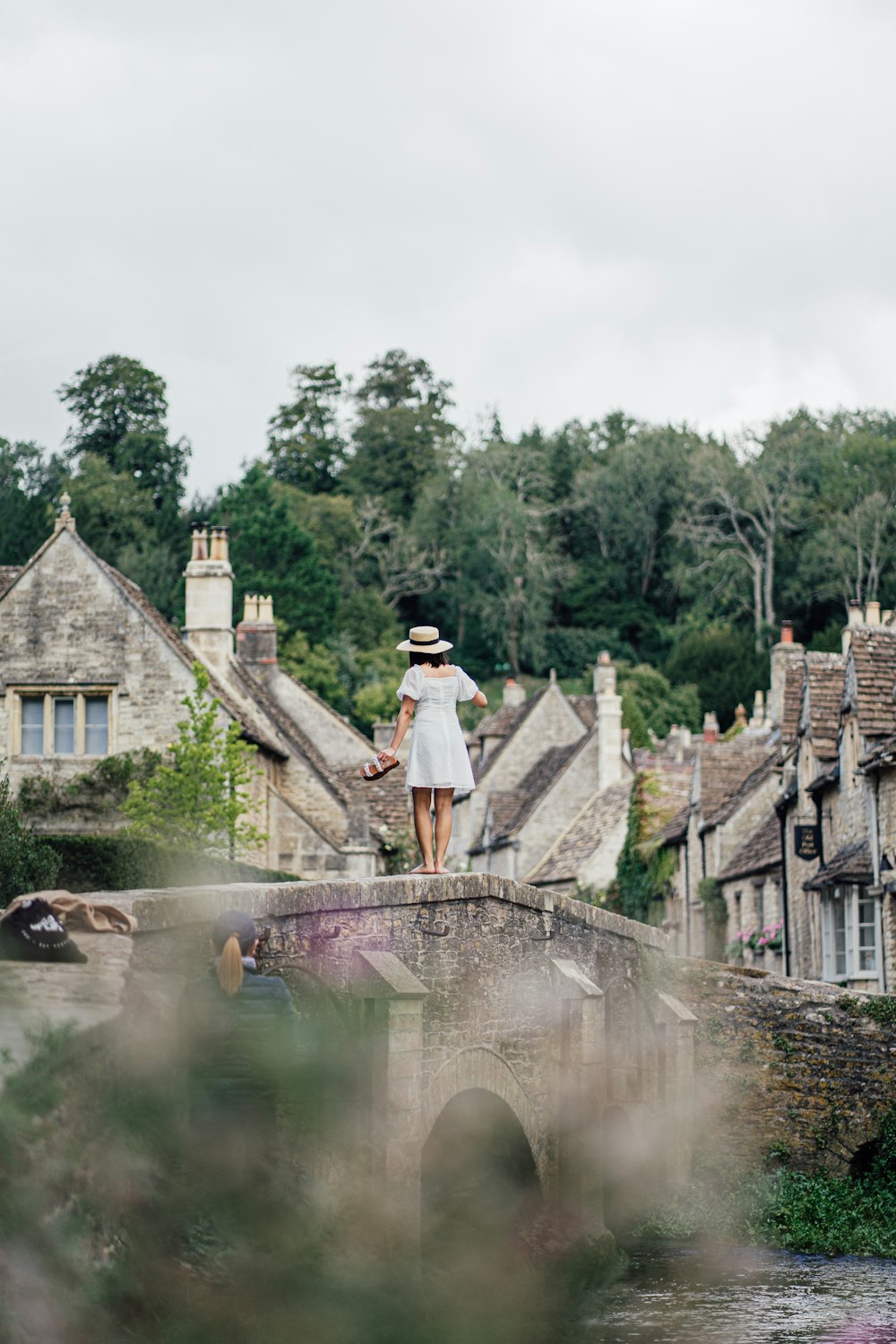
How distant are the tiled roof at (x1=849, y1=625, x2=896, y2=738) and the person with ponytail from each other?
1736cm

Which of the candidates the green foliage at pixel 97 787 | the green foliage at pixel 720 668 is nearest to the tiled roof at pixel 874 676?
the green foliage at pixel 97 787

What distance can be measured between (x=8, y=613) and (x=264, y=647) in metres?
11.8

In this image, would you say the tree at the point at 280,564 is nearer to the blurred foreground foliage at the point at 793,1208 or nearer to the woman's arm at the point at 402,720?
the blurred foreground foliage at the point at 793,1208

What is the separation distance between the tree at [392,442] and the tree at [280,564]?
2121 centimetres

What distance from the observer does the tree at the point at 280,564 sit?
76938 millimetres

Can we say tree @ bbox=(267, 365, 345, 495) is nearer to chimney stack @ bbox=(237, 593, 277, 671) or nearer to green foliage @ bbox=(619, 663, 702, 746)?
green foliage @ bbox=(619, 663, 702, 746)

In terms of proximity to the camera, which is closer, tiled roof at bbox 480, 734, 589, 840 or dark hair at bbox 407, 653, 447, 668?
dark hair at bbox 407, 653, 447, 668

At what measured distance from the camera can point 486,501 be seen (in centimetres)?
9556

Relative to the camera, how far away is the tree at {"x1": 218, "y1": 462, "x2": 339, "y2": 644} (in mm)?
76938

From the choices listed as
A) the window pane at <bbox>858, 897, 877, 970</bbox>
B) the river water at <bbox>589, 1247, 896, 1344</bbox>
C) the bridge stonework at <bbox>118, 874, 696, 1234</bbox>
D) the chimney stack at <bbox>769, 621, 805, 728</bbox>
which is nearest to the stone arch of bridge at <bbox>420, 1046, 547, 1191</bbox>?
the bridge stonework at <bbox>118, 874, 696, 1234</bbox>

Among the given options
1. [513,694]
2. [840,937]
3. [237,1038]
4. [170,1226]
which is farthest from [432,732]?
[513,694]

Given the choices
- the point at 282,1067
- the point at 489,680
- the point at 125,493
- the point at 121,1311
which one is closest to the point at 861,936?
the point at 282,1067

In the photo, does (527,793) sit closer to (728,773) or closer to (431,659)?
(728,773)

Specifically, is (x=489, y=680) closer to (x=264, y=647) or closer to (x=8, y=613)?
(x=264, y=647)
